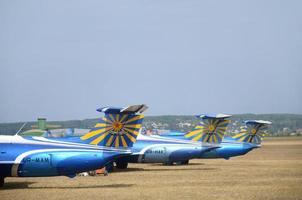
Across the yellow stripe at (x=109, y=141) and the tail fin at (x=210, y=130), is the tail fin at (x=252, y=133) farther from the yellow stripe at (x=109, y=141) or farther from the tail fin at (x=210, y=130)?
the yellow stripe at (x=109, y=141)

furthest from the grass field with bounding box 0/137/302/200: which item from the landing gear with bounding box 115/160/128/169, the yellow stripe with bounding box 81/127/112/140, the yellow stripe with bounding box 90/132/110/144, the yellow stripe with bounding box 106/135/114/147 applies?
the landing gear with bounding box 115/160/128/169

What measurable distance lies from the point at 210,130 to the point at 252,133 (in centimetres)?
860

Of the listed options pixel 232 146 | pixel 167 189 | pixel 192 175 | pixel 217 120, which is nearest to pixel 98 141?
pixel 167 189

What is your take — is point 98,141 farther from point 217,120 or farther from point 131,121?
point 217,120

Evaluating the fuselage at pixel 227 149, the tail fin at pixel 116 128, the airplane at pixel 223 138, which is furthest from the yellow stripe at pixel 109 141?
the fuselage at pixel 227 149

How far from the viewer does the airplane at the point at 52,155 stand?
27.2 metres

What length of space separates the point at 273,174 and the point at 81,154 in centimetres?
1481

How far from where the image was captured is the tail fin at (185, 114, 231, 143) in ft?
151

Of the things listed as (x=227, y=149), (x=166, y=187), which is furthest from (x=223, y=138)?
(x=166, y=187)

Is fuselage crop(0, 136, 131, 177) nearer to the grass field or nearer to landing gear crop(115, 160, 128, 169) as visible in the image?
the grass field

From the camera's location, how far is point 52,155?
2734 cm

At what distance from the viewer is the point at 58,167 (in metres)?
27.1

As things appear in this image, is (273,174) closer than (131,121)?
No

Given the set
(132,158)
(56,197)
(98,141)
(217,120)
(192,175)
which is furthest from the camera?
(217,120)
